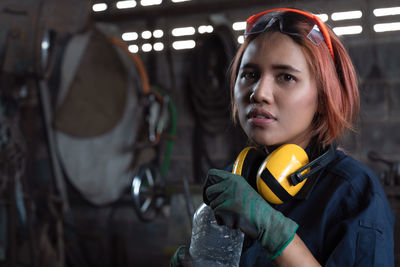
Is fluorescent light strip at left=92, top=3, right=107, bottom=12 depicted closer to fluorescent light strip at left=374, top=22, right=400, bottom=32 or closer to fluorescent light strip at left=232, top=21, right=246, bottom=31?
fluorescent light strip at left=232, top=21, right=246, bottom=31

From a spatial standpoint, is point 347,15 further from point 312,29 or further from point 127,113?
point 312,29

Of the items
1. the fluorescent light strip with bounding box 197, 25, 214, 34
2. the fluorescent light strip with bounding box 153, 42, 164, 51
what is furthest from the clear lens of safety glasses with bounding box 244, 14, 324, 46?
the fluorescent light strip with bounding box 153, 42, 164, 51

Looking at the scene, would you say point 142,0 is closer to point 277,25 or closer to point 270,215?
point 277,25

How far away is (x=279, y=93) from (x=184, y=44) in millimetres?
2863

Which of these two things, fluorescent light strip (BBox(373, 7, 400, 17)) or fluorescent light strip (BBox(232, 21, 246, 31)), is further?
fluorescent light strip (BBox(232, 21, 246, 31))

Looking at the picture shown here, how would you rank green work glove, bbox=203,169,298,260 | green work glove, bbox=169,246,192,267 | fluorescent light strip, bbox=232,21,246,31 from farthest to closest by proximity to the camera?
1. fluorescent light strip, bbox=232,21,246,31
2. green work glove, bbox=169,246,192,267
3. green work glove, bbox=203,169,298,260

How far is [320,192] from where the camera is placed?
871 millimetres

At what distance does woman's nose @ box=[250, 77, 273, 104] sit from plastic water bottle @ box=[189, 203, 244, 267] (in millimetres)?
260

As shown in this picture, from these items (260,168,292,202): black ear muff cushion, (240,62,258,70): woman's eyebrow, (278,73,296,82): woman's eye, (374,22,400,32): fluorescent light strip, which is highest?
(374,22,400,32): fluorescent light strip

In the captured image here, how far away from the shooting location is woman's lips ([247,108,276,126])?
0.87 meters

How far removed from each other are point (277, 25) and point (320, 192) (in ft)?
1.19

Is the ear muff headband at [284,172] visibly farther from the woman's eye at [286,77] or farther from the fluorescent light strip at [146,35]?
the fluorescent light strip at [146,35]

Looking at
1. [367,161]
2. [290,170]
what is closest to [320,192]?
[290,170]

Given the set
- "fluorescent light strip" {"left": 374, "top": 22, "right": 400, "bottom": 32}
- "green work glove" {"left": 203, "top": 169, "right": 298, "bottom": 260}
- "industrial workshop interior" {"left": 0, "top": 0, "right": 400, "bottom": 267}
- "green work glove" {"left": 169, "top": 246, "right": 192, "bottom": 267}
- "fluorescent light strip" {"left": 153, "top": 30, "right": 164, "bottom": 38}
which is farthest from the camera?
"fluorescent light strip" {"left": 153, "top": 30, "right": 164, "bottom": 38}
